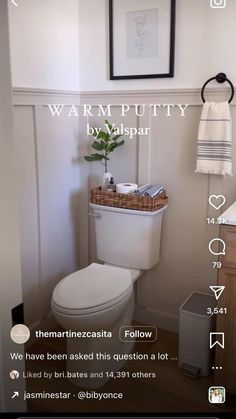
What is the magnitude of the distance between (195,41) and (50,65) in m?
0.52

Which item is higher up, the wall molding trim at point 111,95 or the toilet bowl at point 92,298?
the wall molding trim at point 111,95

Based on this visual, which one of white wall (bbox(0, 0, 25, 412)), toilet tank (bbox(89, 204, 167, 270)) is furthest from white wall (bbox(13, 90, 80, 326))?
white wall (bbox(0, 0, 25, 412))

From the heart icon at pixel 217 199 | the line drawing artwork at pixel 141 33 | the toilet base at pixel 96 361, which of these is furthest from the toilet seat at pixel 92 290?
the line drawing artwork at pixel 141 33

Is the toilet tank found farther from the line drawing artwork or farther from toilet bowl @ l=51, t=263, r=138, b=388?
the line drawing artwork

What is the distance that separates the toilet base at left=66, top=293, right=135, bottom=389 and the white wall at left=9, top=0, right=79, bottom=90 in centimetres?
88

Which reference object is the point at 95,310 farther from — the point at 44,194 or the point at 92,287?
the point at 44,194

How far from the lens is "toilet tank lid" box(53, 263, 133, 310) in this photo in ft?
4.07

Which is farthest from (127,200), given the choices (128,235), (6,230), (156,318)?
(6,230)

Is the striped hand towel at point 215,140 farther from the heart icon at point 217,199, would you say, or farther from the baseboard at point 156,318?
the baseboard at point 156,318

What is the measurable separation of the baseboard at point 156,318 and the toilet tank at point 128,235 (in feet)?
0.72

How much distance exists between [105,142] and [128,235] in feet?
1.26

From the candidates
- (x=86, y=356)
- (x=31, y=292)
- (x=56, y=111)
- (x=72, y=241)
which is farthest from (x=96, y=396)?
(x=56, y=111)

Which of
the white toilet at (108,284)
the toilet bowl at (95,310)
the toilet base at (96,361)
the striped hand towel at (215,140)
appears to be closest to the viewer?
the toilet base at (96,361)

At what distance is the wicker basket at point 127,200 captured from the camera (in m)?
1.45
